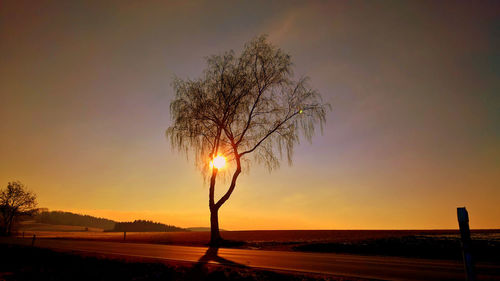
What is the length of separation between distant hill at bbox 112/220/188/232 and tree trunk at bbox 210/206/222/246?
107 m

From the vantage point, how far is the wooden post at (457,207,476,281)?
511 cm

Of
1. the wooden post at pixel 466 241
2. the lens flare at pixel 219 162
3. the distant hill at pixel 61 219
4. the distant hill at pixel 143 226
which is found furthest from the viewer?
the distant hill at pixel 61 219

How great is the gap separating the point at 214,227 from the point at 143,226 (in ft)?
372

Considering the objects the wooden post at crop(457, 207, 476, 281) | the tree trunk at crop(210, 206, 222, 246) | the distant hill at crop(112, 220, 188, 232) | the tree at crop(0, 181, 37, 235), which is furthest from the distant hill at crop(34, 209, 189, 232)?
the wooden post at crop(457, 207, 476, 281)

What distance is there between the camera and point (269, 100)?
2780 cm

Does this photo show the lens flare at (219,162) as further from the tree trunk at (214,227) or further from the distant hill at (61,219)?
the distant hill at (61,219)

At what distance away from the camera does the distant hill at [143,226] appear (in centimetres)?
12369

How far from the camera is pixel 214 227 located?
2683 cm

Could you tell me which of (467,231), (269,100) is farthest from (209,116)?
(467,231)

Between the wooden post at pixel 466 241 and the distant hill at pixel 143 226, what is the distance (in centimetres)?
13079

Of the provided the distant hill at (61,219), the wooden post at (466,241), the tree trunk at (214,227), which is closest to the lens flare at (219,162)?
the tree trunk at (214,227)

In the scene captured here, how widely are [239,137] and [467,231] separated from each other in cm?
2394

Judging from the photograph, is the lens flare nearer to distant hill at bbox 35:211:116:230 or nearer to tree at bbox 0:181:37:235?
tree at bbox 0:181:37:235

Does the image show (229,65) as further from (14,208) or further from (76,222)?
(76,222)
